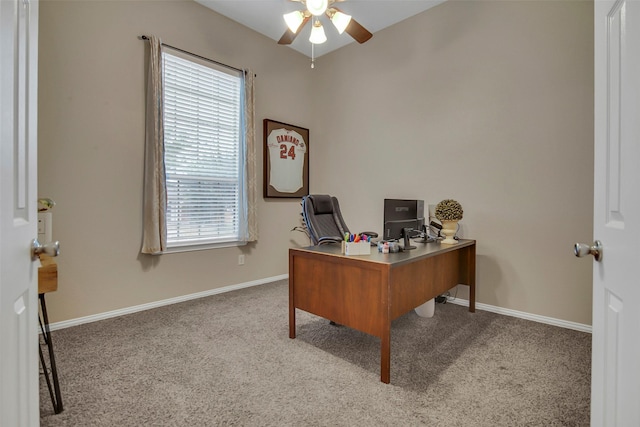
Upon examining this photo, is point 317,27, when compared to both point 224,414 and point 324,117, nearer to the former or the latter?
point 324,117

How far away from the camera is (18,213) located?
78cm

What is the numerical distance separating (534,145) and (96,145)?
3.86 meters

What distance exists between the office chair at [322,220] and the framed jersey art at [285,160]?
115cm

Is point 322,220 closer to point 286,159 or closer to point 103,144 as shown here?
point 286,159

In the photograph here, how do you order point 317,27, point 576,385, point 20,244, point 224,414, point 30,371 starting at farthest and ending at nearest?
point 317,27
point 576,385
point 224,414
point 30,371
point 20,244

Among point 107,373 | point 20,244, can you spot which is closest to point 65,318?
point 107,373

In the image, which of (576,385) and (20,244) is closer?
(20,244)

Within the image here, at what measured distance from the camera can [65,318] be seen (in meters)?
2.55

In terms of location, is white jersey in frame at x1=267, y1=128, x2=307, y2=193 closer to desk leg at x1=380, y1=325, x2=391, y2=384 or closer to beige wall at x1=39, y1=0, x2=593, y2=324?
beige wall at x1=39, y1=0, x2=593, y2=324

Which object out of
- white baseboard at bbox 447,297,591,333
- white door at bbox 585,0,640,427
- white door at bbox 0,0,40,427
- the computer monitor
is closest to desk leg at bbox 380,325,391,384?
the computer monitor

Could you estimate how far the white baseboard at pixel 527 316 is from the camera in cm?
261

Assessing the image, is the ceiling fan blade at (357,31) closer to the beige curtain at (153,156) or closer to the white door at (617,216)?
the beige curtain at (153,156)

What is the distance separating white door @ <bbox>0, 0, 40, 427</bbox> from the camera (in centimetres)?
67

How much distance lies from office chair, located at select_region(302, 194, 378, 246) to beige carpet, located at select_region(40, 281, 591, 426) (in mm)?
759
